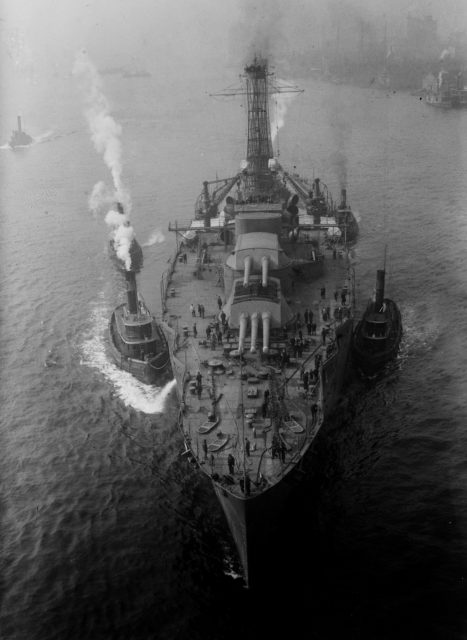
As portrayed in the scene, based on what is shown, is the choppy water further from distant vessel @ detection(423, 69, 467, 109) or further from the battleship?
distant vessel @ detection(423, 69, 467, 109)

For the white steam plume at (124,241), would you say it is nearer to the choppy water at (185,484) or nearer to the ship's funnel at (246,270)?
the choppy water at (185,484)

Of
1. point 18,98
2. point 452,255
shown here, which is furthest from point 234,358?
point 18,98

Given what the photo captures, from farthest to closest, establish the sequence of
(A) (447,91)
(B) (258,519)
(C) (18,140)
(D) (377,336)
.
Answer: (A) (447,91) → (C) (18,140) → (D) (377,336) → (B) (258,519)

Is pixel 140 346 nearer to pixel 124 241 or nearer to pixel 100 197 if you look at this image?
pixel 124 241

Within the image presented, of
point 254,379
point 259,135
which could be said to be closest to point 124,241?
point 259,135

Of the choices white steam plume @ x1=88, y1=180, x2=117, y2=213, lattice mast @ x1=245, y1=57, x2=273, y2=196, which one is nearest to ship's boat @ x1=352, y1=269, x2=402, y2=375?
lattice mast @ x1=245, y1=57, x2=273, y2=196

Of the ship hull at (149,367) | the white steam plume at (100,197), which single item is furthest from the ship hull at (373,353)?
the white steam plume at (100,197)
